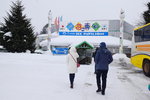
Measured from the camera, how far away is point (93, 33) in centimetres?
2875

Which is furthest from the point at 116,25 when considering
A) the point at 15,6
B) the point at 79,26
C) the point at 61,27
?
the point at 15,6

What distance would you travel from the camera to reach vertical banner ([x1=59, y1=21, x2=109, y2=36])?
28.6 metres

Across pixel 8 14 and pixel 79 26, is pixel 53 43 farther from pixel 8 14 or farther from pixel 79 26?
pixel 8 14

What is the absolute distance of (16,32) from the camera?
21.2 meters

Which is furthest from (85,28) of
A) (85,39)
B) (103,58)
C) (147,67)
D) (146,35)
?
(103,58)

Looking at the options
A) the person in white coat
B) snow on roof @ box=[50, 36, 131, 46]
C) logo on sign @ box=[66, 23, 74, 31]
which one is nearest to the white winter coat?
the person in white coat

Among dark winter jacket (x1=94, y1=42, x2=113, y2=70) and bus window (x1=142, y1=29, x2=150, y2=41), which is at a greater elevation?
bus window (x1=142, y1=29, x2=150, y2=41)

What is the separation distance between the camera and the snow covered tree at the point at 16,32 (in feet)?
69.3

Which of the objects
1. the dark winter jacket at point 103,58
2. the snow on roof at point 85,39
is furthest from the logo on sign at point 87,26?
the dark winter jacket at point 103,58

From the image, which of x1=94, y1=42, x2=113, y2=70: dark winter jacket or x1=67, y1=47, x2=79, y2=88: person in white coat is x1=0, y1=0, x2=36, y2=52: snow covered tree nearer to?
x1=67, y1=47, x2=79, y2=88: person in white coat

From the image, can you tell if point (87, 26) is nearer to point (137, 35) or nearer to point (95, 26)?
point (95, 26)

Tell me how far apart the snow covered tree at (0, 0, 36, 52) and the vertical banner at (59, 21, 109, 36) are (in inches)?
360

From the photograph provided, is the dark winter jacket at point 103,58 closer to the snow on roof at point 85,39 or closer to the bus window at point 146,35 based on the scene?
the bus window at point 146,35

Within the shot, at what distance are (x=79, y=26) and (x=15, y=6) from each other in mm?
13430
